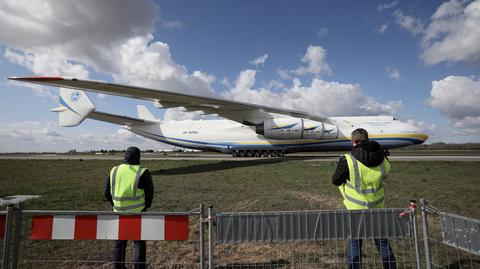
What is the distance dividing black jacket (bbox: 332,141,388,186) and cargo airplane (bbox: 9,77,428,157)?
1208 centimetres

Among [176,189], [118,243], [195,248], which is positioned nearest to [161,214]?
[118,243]

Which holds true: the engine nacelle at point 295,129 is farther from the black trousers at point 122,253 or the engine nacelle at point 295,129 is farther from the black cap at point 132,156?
the black trousers at point 122,253

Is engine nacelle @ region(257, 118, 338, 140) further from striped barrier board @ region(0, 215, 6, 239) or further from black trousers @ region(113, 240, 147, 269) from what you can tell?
striped barrier board @ region(0, 215, 6, 239)

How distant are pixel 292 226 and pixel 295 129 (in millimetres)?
17369

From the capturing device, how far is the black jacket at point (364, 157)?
3.03 metres

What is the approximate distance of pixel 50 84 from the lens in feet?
36.7

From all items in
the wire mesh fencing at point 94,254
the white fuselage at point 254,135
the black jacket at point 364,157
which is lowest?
the wire mesh fencing at point 94,254

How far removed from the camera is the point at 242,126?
22516 mm

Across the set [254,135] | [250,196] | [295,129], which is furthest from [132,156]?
[254,135]

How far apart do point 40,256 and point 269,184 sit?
22.4 feet

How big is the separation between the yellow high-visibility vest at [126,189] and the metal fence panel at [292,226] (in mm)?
1367

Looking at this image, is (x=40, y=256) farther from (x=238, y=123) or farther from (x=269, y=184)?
(x=238, y=123)

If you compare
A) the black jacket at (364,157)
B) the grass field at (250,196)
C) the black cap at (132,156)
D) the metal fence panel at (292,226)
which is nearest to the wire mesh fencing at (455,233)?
the metal fence panel at (292,226)

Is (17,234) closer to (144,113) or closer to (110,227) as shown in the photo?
(110,227)
